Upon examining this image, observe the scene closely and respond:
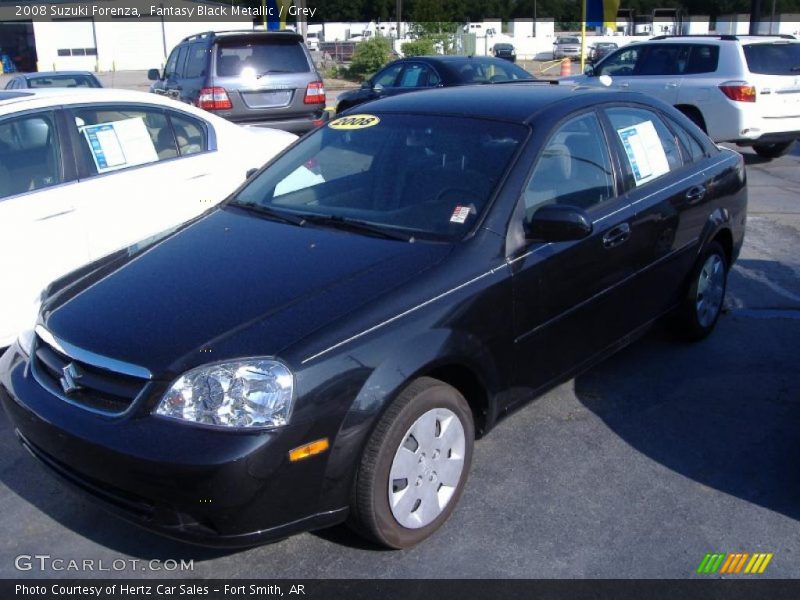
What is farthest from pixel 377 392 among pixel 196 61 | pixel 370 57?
pixel 370 57

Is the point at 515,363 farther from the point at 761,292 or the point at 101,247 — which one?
the point at 761,292

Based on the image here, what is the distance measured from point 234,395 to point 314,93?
940cm

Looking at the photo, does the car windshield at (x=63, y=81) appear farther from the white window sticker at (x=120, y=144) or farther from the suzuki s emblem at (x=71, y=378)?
the suzuki s emblem at (x=71, y=378)

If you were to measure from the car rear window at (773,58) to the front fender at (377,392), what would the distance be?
991cm

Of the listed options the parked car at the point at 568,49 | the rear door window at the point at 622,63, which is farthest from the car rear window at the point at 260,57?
the parked car at the point at 568,49

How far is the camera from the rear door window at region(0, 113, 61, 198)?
16.9ft

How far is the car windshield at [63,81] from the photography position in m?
13.3

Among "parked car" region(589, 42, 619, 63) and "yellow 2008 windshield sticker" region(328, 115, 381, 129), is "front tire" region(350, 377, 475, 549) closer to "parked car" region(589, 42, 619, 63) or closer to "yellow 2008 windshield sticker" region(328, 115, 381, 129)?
"yellow 2008 windshield sticker" region(328, 115, 381, 129)

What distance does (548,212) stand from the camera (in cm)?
360

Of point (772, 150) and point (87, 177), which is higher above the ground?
point (87, 177)

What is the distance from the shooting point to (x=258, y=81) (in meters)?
11.4

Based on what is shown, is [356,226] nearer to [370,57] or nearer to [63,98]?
[63,98]

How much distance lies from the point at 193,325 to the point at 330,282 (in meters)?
0.55

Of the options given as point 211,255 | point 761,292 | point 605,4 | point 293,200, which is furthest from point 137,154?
point 605,4
